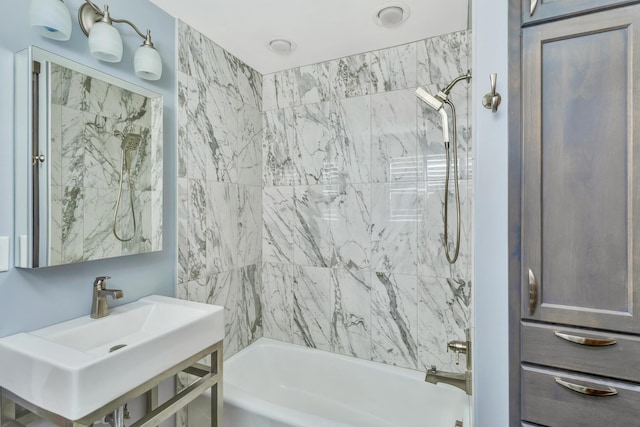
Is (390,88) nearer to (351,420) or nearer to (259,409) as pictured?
(259,409)

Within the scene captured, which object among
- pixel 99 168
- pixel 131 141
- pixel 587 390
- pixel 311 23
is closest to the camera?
pixel 587 390

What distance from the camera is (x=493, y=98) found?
1059 mm

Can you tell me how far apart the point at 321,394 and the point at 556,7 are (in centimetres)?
237

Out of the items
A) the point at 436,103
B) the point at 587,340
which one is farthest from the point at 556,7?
the point at 587,340

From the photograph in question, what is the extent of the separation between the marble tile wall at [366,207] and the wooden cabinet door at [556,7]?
825mm

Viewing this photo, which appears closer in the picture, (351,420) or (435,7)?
(435,7)

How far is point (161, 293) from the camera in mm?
1666

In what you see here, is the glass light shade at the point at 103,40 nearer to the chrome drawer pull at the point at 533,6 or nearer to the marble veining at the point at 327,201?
the marble veining at the point at 327,201

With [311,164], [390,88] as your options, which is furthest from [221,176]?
[390,88]

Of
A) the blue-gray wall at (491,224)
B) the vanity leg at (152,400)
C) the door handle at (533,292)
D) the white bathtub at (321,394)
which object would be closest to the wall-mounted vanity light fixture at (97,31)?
the blue-gray wall at (491,224)

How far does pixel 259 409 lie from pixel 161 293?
78 cm

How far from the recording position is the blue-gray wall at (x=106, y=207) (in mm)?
1105

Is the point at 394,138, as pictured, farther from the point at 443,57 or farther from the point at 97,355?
the point at 97,355

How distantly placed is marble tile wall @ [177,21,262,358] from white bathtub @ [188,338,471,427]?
0.67 ft
